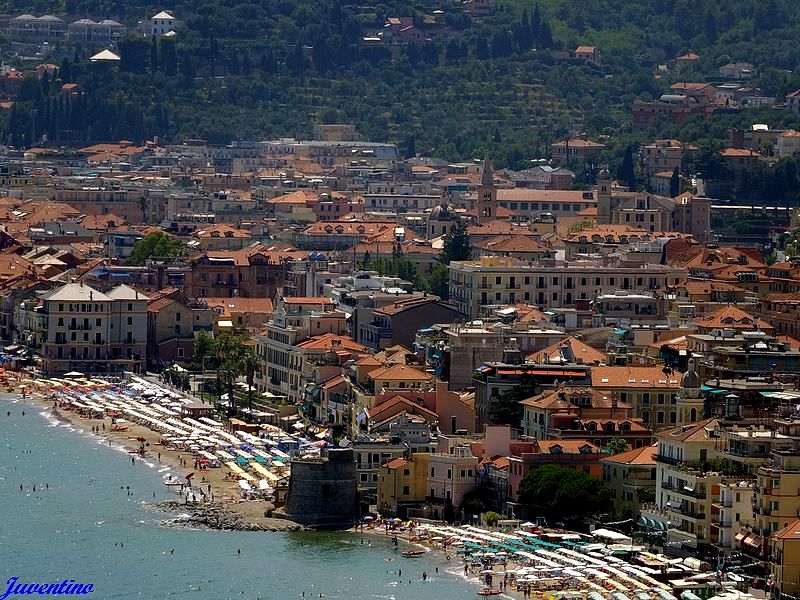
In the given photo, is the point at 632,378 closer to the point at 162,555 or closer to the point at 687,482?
the point at 687,482

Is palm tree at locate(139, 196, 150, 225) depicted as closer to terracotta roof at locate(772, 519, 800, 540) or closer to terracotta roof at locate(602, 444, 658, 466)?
terracotta roof at locate(602, 444, 658, 466)

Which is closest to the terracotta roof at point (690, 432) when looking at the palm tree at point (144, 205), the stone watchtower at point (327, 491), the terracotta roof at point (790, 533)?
the terracotta roof at point (790, 533)

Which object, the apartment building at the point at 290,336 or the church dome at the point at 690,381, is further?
the apartment building at the point at 290,336

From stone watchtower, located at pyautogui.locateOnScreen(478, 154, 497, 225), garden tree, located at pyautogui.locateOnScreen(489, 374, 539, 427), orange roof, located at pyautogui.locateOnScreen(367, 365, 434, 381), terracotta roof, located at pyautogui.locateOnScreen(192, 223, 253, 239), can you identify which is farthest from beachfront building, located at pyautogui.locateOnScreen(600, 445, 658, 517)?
stone watchtower, located at pyautogui.locateOnScreen(478, 154, 497, 225)

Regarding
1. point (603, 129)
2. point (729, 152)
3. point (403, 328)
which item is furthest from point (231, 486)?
point (603, 129)

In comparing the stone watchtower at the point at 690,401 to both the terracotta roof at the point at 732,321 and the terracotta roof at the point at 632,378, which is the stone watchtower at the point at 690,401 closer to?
the terracotta roof at the point at 632,378

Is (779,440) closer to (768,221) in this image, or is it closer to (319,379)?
(319,379)

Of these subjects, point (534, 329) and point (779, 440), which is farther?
point (534, 329)
